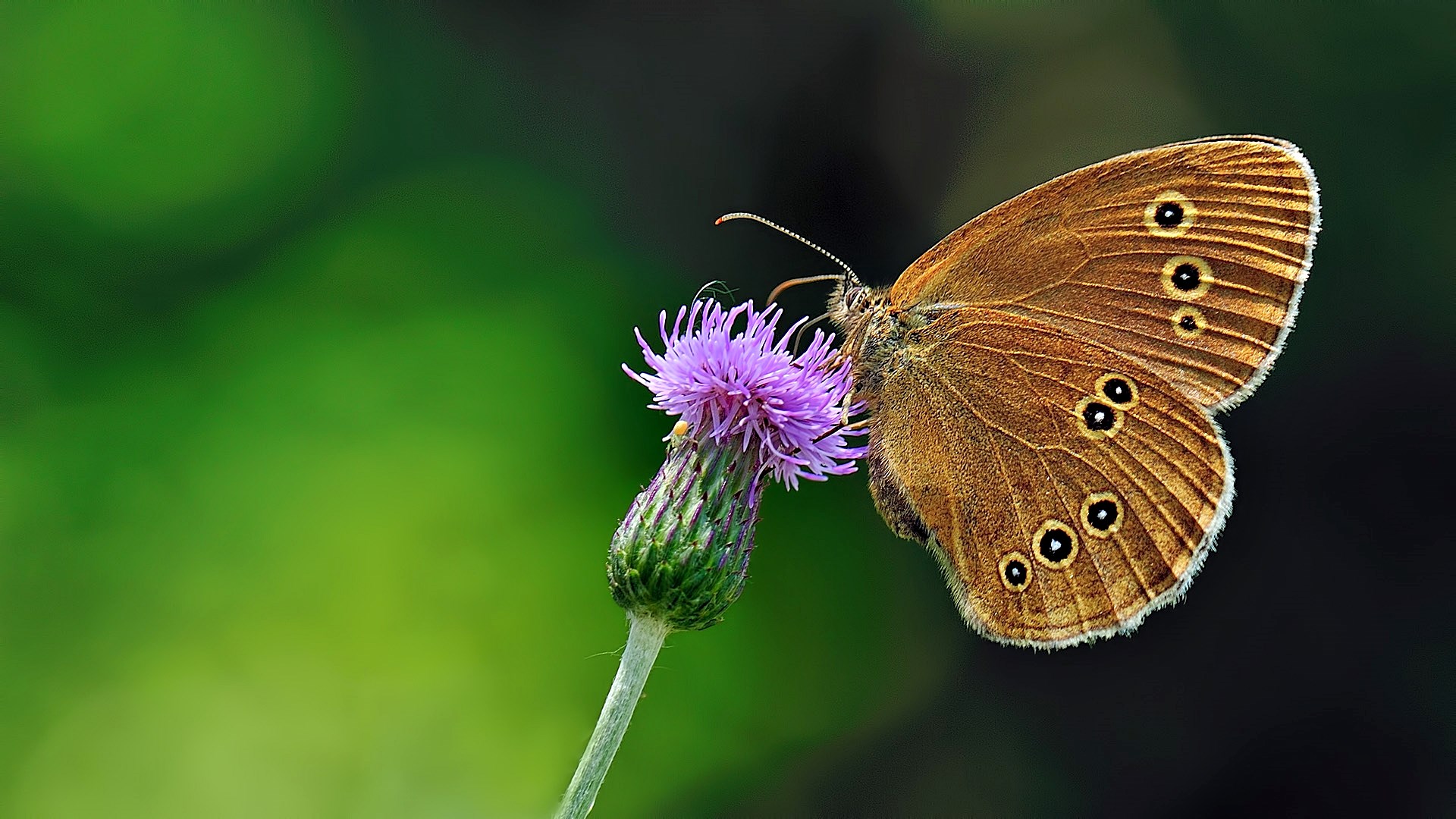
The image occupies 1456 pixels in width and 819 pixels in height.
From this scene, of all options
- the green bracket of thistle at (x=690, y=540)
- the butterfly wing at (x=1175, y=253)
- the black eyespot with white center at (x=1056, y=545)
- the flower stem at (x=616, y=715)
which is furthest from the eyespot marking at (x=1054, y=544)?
the flower stem at (x=616, y=715)

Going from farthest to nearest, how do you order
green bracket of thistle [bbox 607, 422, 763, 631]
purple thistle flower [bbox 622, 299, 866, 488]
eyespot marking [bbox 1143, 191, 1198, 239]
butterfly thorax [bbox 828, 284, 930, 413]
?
butterfly thorax [bbox 828, 284, 930, 413]
eyespot marking [bbox 1143, 191, 1198, 239]
purple thistle flower [bbox 622, 299, 866, 488]
green bracket of thistle [bbox 607, 422, 763, 631]

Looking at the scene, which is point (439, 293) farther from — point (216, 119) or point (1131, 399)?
point (1131, 399)

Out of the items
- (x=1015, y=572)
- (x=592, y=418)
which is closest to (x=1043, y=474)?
(x=1015, y=572)

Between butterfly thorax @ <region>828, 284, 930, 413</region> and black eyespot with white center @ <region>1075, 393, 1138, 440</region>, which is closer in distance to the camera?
black eyespot with white center @ <region>1075, 393, 1138, 440</region>

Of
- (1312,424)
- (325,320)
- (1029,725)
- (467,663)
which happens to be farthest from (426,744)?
(1312,424)

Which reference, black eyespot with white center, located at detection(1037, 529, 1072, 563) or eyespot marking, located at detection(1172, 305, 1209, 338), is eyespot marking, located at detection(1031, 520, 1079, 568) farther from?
eyespot marking, located at detection(1172, 305, 1209, 338)

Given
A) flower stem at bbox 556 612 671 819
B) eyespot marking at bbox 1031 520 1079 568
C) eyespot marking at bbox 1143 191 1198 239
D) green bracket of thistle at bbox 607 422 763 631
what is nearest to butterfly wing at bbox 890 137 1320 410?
eyespot marking at bbox 1143 191 1198 239
